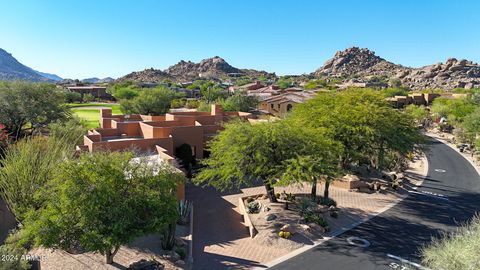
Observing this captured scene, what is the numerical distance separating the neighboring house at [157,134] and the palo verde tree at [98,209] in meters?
7.64

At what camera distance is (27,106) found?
35.0 m

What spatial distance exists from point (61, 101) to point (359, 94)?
33723mm

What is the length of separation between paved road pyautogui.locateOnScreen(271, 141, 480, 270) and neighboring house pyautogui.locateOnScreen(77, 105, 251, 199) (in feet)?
32.8

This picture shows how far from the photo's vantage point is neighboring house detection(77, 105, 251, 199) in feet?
84.1

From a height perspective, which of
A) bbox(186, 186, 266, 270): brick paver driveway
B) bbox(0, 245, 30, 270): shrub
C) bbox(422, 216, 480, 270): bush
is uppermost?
bbox(422, 216, 480, 270): bush

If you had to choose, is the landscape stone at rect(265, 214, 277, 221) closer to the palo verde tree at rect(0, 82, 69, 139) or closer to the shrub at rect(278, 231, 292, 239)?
the shrub at rect(278, 231, 292, 239)

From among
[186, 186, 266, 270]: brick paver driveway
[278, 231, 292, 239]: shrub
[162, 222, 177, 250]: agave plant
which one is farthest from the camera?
[278, 231, 292, 239]: shrub

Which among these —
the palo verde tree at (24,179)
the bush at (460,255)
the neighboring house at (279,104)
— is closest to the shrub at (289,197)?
the bush at (460,255)

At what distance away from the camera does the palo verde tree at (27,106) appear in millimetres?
34688

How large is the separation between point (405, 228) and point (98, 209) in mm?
17586

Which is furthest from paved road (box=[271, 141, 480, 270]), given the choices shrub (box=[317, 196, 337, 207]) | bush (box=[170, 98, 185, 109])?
bush (box=[170, 98, 185, 109])

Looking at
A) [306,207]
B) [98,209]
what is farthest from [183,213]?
[306,207]

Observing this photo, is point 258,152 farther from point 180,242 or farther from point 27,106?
point 27,106

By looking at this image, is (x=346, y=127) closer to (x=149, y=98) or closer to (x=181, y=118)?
(x=181, y=118)
